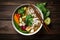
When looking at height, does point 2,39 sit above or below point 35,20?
below

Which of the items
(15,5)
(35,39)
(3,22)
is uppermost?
(15,5)

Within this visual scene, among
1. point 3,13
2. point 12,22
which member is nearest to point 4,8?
point 3,13

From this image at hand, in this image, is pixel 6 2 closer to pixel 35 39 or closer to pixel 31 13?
pixel 31 13

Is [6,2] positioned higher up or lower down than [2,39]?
higher up

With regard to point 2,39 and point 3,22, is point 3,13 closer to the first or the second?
point 3,22

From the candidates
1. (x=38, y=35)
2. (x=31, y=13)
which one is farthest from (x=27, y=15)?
(x=38, y=35)
